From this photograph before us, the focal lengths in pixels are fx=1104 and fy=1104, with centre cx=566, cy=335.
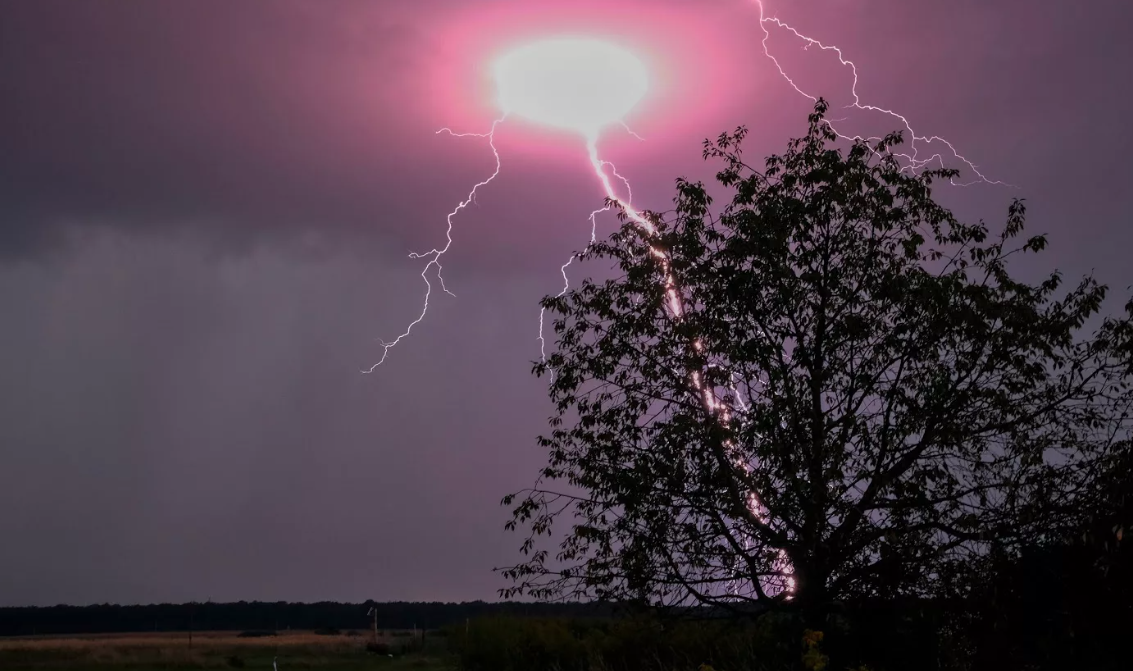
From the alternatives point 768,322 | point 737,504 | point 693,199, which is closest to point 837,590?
point 737,504

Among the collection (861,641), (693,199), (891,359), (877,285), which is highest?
(693,199)

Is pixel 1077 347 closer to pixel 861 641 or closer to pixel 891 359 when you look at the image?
pixel 891 359

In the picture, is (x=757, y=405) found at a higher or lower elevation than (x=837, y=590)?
higher

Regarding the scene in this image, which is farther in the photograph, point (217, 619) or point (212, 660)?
point (217, 619)

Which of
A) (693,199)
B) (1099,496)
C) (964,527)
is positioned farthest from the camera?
(693,199)

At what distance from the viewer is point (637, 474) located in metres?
14.8

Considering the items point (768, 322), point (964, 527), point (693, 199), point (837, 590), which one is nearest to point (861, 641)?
point (837, 590)

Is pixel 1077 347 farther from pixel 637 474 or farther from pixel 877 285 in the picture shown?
pixel 637 474

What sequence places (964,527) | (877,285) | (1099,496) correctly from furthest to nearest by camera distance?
(877,285), (964,527), (1099,496)

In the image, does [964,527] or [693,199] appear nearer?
[964,527]

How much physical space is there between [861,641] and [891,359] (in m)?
3.74

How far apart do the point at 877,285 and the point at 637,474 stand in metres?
4.16

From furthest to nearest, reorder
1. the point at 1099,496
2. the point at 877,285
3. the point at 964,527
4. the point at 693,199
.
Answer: the point at 693,199
the point at 877,285
the point at 964,527
the point at 1099,496

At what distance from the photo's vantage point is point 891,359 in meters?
14.7
